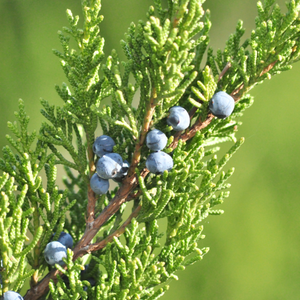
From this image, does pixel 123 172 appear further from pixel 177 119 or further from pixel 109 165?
pixel 177 119

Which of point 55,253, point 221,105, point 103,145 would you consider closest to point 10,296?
point 55,253

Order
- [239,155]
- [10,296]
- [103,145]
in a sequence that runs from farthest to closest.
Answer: [239,155]
[103,145]
[10,296]

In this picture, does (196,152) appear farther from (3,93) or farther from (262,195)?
(3,93)

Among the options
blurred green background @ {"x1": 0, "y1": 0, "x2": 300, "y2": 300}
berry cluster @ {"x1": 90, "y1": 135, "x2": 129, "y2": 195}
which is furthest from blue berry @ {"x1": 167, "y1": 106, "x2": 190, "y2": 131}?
blurred green background @ {"x1": 0, "y1": 0, "x2": 300, "y2": 300}

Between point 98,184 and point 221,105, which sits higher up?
point 221,105

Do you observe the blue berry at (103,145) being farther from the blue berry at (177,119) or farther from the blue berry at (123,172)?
the blue berry at (177,119)

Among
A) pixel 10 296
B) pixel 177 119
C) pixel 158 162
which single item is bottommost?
pixel 10 296

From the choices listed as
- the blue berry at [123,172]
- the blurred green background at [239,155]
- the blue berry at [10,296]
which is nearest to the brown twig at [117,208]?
the blue berry at [123,172]
